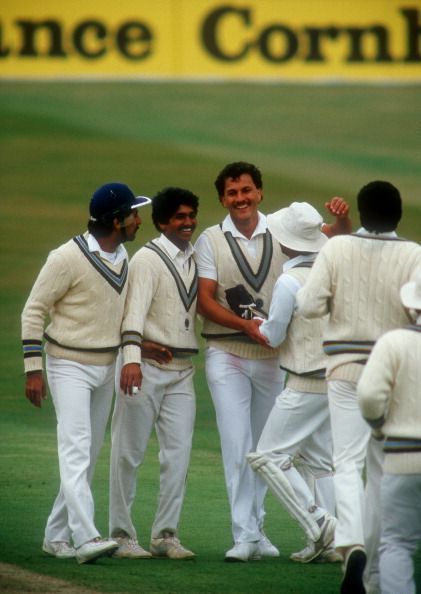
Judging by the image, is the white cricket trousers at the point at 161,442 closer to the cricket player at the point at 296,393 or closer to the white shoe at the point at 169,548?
the white shoe at the point at 169,548

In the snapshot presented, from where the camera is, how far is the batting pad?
286 inches

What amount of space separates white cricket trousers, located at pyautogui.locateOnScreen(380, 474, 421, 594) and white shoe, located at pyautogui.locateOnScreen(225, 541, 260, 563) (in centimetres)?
166

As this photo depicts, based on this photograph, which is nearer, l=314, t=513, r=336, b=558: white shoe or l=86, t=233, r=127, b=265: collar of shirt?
l=314, t=513, r=336, b=558: white shoe

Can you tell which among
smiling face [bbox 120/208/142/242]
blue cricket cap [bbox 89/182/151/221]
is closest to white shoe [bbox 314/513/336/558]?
smiling face [bbox 120/208/142/242]

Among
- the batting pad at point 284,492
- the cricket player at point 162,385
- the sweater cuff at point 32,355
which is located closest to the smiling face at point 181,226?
the cricket player at point 162,385

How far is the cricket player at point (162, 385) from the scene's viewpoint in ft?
25.2

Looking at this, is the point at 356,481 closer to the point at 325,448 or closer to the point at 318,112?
the point at 325,448

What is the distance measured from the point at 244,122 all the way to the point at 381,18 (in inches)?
138

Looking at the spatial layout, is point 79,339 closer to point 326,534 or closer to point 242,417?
point 242,417

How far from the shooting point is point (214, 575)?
23.4 feet

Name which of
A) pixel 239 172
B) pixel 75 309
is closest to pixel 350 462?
pixel 75 309

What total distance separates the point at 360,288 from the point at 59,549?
202 cm

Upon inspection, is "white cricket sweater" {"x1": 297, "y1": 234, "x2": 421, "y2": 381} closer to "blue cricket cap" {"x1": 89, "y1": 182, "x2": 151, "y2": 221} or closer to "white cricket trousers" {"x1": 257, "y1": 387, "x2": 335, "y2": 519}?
"white cricket trousers" {"x1": 257, "y1": 387, "x2": 335, "y2": 519}

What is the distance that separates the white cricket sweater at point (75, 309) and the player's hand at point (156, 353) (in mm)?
208
